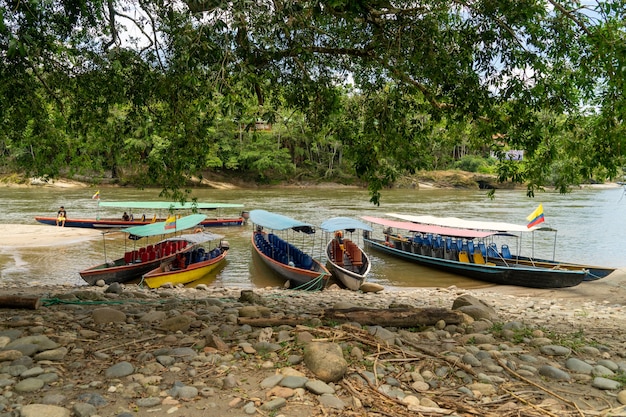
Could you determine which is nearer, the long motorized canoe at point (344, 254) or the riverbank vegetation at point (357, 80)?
the riverbank vegetation at point (357, 80)

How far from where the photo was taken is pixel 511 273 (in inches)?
623

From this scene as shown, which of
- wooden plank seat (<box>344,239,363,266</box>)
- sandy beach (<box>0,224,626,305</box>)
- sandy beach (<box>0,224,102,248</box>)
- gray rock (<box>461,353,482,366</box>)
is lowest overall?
sandy beach (<box>0,224,626,305</box>)

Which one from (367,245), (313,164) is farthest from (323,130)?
(313,164)

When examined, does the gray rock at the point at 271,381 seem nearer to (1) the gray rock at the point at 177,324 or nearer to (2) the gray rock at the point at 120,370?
(2) the gray rock at the point at 120,370

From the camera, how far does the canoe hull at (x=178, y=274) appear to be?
46.5 ft

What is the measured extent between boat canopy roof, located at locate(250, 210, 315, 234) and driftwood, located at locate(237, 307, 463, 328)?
→ 371 inches

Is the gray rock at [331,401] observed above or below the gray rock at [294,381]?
below

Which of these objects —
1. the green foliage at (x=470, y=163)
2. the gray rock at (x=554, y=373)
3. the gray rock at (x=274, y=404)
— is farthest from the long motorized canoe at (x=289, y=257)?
the green foliage at (x=470, y=163)

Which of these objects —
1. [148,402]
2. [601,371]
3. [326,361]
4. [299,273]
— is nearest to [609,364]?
[601,371]

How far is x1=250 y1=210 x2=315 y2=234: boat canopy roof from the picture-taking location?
15721 millimetres

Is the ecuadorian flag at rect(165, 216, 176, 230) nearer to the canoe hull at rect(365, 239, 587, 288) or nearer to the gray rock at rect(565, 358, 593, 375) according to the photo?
the canoe hull at rect(365, 239, 587, 288)

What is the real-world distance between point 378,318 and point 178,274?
10.6 meters

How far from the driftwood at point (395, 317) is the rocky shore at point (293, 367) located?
38 millimetres

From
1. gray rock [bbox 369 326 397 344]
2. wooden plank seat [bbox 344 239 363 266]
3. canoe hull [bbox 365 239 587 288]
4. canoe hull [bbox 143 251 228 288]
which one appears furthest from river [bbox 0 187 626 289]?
gray rock [bbox 369 326 397 344]
